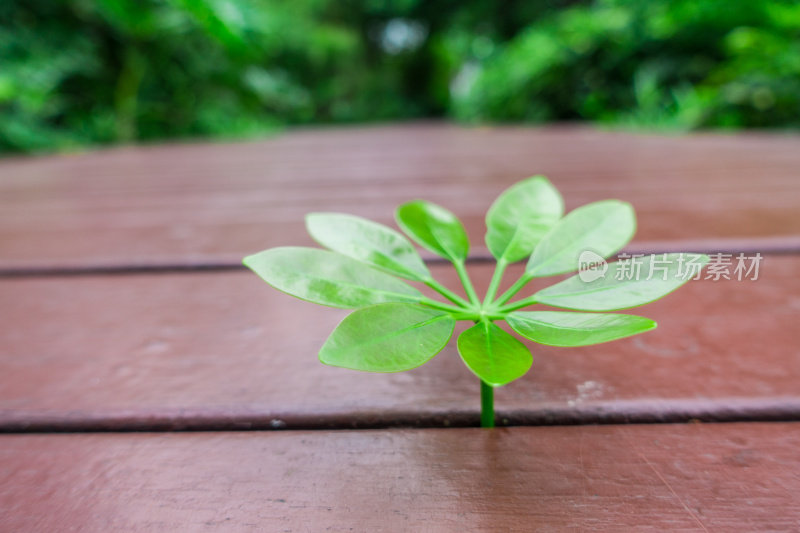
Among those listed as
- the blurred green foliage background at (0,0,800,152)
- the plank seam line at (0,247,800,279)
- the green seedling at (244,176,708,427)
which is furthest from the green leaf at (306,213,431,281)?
the blurred green foliage background at (0,0,800,152)

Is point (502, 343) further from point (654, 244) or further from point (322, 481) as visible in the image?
point (654, 244)

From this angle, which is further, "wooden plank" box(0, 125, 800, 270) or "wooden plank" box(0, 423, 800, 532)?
"wooden plank" box(0, 125, 800, 270)

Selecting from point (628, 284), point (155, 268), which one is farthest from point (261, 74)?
point (628, 284)

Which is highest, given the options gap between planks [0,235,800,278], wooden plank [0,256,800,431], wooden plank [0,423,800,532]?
gap between planks [0,235,800,278]

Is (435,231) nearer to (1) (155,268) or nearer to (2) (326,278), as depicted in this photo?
(2) (326,278)

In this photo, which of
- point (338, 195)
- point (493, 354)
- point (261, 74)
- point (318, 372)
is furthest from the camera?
point (261, 74)

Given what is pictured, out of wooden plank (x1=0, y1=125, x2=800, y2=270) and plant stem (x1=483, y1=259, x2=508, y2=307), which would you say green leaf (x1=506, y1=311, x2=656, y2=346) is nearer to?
plant stem (x1=483, y1=259, x2=508, y2=307)

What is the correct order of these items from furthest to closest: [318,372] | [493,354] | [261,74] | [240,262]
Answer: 1. [261,74]
2. [240,262]
3. [318,372]
4. [493,354]

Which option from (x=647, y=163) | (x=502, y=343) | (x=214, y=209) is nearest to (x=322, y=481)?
(x=502, y=343)

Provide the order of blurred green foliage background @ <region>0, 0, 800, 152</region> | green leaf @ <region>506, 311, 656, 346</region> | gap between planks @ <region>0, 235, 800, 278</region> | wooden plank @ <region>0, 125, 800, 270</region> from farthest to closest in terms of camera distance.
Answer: blurred green foliage background @ <region>0, 0, 800, 152</region> < wooden plank @ <region>0, 125, 800, 270</region> < gap between planks @ <region>0, 235, 800, 278</region> < green leaf @ <region>506, 311, 656, 346</region>
